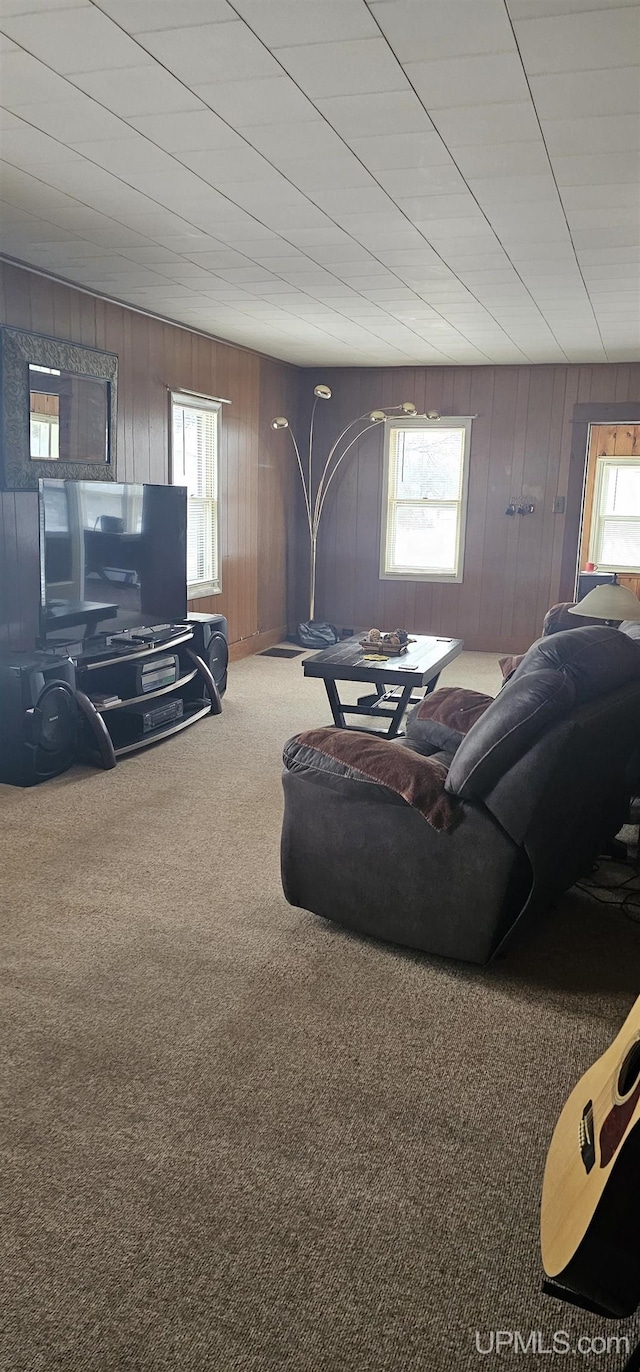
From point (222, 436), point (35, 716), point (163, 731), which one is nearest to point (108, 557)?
point (163, 731)

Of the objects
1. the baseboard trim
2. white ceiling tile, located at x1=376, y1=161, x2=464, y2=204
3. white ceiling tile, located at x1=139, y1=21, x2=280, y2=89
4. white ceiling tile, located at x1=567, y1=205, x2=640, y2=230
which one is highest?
white ceiling tile, located at x1=567, y1=205, x2=640, y2=230

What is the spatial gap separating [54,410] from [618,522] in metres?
5.49

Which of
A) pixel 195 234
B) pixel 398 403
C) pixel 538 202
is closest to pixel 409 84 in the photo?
pixel 538 202

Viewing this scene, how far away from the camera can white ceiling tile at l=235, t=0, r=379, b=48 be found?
2168 millimetres

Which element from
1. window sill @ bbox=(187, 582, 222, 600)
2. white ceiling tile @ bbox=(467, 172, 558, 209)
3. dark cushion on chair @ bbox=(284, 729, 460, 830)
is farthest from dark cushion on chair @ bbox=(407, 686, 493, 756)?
window sill @ bbox=(187, 582, 222, 600)

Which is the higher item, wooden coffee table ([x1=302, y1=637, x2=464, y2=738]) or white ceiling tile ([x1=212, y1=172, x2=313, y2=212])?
white ceiling tile ([x1=212, y1=172, x2=313, y2=212])

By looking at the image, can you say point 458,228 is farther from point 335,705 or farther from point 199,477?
point 199,477

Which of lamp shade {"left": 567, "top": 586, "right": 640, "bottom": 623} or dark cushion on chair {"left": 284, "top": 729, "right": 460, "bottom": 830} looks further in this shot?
lamp shade {"left": 567, "top": 586, "right": 640, "bottom": 623}

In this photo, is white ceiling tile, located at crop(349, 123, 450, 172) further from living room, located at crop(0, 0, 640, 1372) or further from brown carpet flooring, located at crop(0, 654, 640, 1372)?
brown carpet flooring, located at crop(0, 654, 640, 1372)

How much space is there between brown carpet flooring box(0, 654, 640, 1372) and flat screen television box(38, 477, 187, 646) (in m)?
1.72

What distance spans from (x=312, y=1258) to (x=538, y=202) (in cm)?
352

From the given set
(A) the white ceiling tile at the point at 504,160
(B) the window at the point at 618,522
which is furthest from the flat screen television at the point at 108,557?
(B) the window at the point at 618,522

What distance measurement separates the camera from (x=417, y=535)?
8555 millimetres

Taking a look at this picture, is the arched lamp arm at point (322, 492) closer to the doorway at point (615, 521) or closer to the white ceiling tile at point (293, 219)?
the doorway at point (615, 521)
